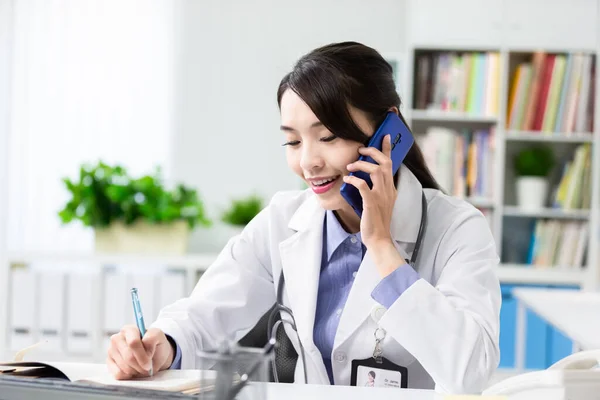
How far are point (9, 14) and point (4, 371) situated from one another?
3.38 metres

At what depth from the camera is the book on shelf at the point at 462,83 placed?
3627 mm

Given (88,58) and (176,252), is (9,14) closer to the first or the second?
(88,58)

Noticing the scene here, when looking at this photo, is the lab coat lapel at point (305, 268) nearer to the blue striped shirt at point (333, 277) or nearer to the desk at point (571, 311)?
the blue striped shirt at point (333, 277)

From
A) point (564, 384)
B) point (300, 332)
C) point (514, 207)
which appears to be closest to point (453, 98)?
point (514, 207)

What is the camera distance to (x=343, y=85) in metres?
1.40

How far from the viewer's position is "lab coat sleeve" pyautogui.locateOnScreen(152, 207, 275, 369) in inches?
55.9

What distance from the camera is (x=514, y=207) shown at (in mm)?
3832

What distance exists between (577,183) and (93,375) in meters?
3.08

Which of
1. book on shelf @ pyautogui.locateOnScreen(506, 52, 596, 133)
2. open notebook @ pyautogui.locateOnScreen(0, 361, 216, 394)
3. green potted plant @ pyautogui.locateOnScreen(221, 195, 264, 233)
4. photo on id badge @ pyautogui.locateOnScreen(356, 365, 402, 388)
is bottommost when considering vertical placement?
photo on id badge @ pyautogui.locateOnScreen(356, 365, 402, 388)

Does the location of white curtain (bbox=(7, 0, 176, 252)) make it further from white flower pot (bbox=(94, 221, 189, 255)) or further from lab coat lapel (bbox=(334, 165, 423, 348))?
lab coat lapel (bbox=(334, 165, 423, 348))

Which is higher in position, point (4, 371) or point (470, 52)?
point (470, 52)

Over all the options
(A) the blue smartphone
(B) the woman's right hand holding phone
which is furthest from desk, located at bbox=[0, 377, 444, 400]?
(A) the blue smartphone

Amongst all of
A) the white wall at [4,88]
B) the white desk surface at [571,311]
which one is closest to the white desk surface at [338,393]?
the white desk surface at [571,311]

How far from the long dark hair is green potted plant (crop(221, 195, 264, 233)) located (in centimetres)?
233
